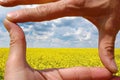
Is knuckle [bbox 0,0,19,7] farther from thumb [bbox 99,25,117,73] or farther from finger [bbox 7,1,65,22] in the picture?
thumb [bbox 99,25,117,73]

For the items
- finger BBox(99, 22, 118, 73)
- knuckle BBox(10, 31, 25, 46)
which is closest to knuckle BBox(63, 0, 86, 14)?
finger BBox(99, 22, 118, 73)

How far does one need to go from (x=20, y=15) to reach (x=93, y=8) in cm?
63

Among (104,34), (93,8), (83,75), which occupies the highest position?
(93,8)

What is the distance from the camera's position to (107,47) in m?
3.66

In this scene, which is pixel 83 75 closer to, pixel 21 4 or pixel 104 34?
pixel 104 34

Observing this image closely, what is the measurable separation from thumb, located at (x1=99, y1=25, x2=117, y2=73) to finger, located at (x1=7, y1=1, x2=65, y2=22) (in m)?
0.43

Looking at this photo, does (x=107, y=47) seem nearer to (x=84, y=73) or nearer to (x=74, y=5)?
(x=84, y=73)

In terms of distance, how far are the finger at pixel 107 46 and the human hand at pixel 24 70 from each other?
0.22ft

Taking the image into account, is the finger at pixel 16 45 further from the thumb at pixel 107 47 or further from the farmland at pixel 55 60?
the farmland at pixel 55 60

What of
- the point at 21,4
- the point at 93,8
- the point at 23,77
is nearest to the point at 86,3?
the point at 93,8

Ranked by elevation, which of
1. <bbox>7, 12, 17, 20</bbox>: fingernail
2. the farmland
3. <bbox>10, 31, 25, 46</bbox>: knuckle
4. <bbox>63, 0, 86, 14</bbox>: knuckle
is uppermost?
<bbox>63, 0, 86, 14</bbox>: knuckle

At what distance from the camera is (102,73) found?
3648 millimetres

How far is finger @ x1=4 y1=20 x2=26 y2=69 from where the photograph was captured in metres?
3.51

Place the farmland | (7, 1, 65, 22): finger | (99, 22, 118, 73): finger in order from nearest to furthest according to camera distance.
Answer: (7, 1, 65, 22): finger → (99, 22, 118, 73): finger → the farmland
